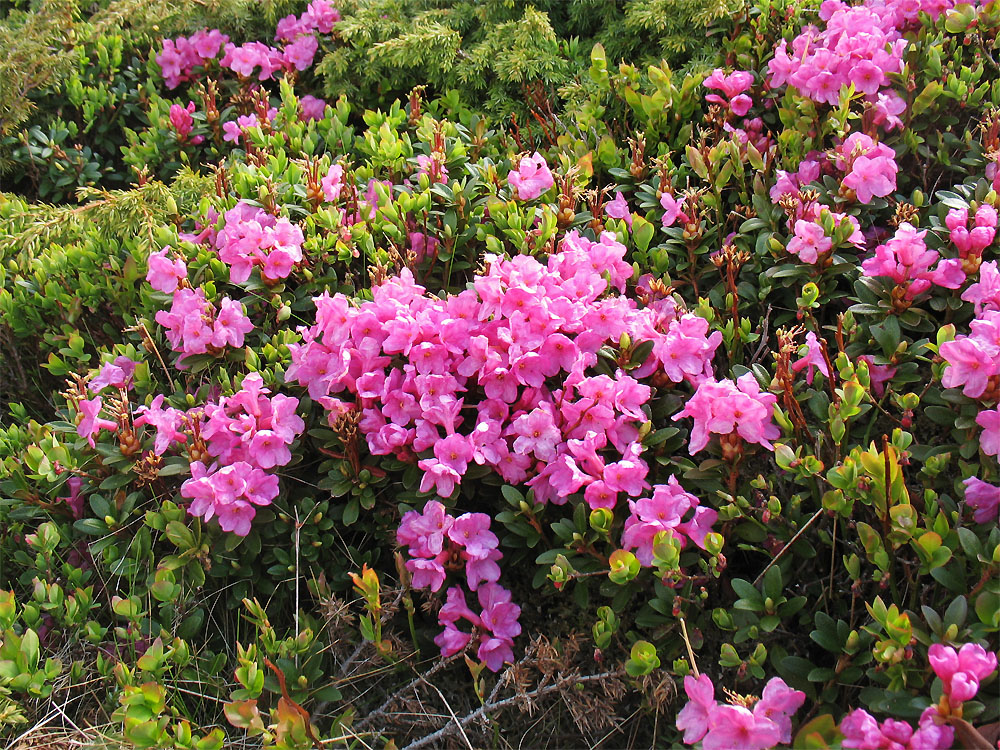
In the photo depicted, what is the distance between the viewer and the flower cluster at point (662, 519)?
1720 millimetres

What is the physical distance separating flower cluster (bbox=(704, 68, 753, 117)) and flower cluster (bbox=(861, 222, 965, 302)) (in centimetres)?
92

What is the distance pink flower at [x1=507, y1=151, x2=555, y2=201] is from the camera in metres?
2.51

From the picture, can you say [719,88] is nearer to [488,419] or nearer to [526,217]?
[526,217]

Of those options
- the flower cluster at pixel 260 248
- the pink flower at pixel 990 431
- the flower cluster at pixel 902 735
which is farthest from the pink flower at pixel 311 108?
the flower cluster at pixel 902 735

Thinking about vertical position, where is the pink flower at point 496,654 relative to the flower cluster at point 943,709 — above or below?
below

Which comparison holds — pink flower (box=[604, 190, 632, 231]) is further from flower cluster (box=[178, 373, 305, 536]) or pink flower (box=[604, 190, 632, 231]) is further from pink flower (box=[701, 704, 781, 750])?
pink flower (box=[701, 704, 781, 750])

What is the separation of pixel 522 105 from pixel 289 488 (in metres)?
1.92

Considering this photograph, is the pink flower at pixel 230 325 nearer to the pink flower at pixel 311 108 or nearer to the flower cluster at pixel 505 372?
the flower cluster at pixel 505 372

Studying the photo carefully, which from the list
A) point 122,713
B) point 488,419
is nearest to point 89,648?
point 122,713

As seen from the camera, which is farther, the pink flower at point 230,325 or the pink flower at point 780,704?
the pink flower at point 230,325

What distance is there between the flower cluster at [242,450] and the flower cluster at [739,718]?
1059 mm

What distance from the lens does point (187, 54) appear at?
12.5 feet

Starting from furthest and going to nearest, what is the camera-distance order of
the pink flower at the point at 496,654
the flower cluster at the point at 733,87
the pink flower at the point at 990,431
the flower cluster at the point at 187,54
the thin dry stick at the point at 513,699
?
1. the flower cluster at the point at 187,54
2. the flower cluster at the point at 733,87
3. the pink flower at the point at 496,654
4. the thin dry stick at the point at 513,699
5. the pink flower at the point at 990,431

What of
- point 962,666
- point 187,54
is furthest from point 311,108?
point 962,666
